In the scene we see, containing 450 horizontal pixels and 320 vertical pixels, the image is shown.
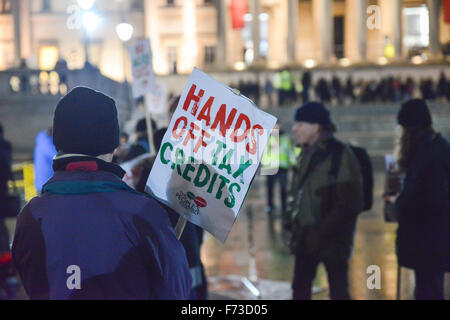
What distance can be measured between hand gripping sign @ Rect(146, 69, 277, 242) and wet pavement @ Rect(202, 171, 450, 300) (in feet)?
14.0

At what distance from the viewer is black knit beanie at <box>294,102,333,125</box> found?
5289 mm

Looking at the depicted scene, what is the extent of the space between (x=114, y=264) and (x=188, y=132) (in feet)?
2.74

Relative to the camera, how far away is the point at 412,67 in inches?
1929

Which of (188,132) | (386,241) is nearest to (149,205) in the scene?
(188,132)

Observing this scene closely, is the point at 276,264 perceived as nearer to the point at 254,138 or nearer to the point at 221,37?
the point at 254,138

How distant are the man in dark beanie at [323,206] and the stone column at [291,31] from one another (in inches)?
1802

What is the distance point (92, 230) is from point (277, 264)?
6.75 metres

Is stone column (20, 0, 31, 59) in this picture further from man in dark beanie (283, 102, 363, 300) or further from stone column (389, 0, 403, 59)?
man in dark beanie (283, 102, 363, 300)

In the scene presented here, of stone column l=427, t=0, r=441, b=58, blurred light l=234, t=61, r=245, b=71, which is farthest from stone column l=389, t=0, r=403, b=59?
blurred light l=234, t=61, r=245, b=71

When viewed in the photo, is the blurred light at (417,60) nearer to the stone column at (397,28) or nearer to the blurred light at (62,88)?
the stone column at (397,28)

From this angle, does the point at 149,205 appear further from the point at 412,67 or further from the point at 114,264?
the point at 412,67

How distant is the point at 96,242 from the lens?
242 centimetres

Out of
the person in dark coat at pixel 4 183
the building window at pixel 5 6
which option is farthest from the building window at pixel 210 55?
the person in dark coat at pixel 4 183

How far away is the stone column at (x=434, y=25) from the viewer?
164 feet
